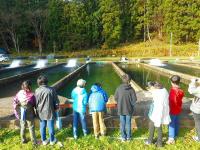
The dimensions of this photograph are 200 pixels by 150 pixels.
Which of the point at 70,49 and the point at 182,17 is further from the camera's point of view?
the point at 70,49

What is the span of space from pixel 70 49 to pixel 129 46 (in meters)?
10.2

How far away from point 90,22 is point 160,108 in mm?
48693

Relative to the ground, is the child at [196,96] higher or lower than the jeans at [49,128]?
higher

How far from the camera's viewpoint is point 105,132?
7.05m

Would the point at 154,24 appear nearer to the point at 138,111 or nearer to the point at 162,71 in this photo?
the point at 162,71

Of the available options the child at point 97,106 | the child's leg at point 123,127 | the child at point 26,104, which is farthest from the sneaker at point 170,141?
the child at point 26,104

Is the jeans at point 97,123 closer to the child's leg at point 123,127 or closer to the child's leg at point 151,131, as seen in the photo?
the child's leg at point 123,127

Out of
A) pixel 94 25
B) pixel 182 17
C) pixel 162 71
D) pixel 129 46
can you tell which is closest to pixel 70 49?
pixel 94 25

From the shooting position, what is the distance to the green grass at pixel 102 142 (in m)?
6.31

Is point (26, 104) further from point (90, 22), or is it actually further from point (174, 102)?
point (90, 22)

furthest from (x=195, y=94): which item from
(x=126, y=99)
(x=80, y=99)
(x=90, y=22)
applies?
(x=90, y=22)

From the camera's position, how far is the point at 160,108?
625 centimetres

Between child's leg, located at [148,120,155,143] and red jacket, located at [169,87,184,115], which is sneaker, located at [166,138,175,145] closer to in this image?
child's leg, located at [148,120,155,143]

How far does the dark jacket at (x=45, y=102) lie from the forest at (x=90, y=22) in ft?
151
